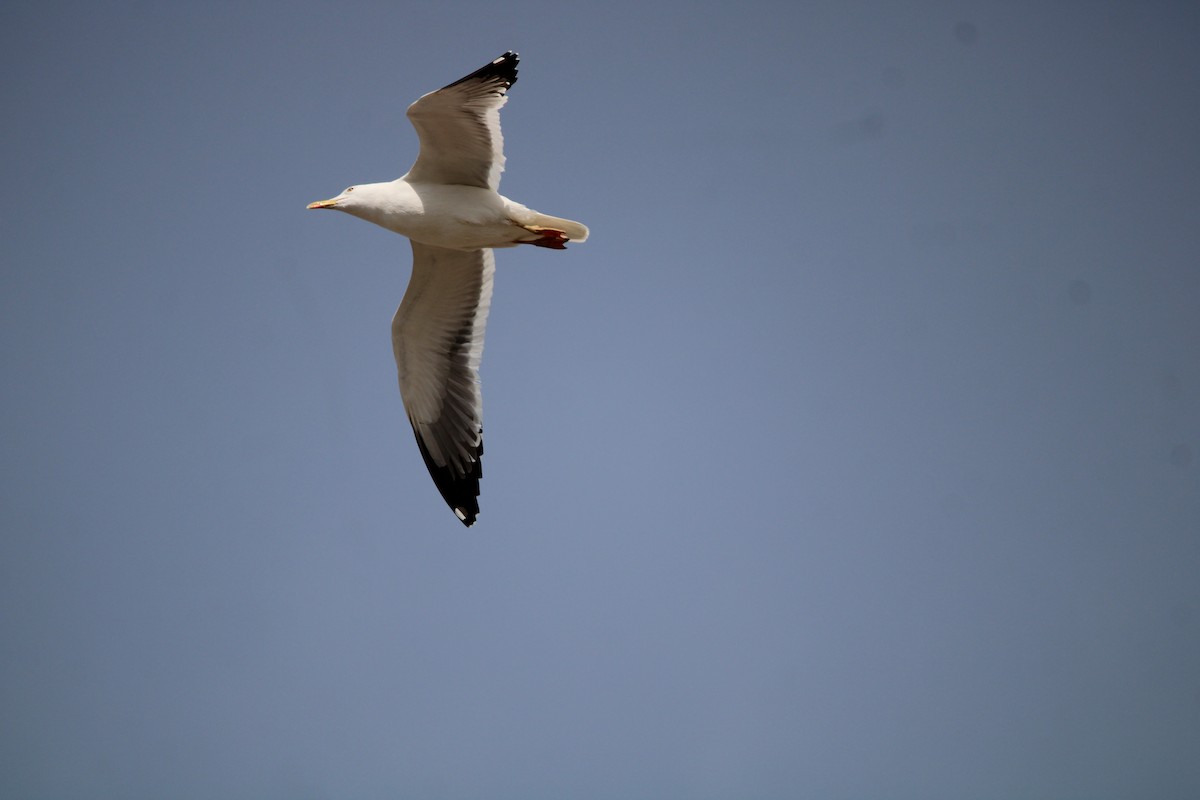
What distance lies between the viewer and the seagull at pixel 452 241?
5.85m

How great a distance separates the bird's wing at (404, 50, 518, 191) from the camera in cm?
570

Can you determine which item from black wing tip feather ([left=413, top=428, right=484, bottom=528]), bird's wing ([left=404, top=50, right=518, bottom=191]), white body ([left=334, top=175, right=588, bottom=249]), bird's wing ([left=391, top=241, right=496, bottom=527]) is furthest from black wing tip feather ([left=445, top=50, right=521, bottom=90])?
black wing tip feather ([left=413, top=428, right=484, bottom=528])

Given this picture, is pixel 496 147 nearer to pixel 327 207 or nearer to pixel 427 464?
pixel 327 207

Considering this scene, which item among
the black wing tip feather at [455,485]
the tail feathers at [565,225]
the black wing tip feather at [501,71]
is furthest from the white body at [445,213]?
the black wing tip feather at [455,485]

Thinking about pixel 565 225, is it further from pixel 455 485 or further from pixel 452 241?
pixel 455 485

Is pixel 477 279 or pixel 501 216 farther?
pixel 477 279

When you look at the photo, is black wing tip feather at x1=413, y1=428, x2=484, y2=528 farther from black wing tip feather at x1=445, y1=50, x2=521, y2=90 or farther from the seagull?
black wing tip feather at x1=445, y1=50, x2=521, y2=90

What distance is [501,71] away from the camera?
571cm

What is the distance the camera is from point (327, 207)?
5965 mm

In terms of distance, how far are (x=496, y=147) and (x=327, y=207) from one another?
34.9 inches

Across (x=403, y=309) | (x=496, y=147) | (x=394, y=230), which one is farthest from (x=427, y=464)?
(x=496, y=147)

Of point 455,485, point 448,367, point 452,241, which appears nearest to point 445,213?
point 452,241

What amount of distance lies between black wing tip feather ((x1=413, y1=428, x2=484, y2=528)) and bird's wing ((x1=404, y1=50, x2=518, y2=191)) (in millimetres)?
1718

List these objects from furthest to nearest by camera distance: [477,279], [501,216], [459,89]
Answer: [477,279] < [501,216] < [459,89]
